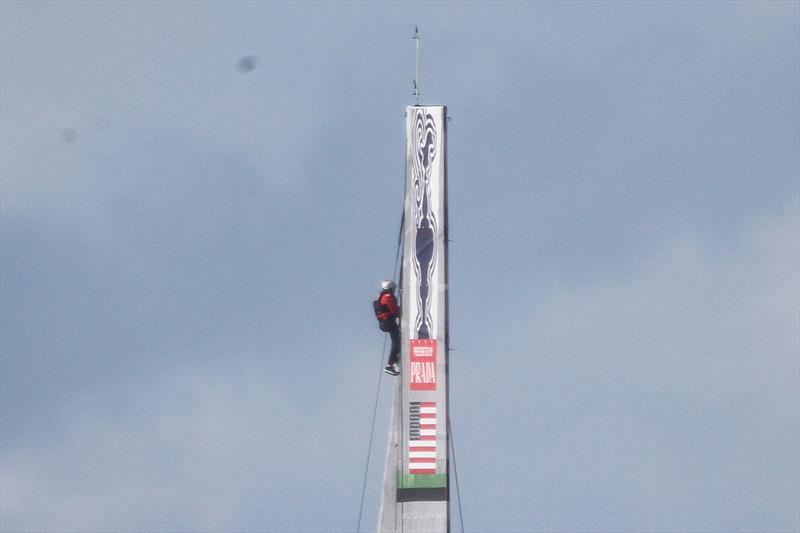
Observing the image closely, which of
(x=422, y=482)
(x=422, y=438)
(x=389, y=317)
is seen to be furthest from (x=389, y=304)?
(x=422, y=482)

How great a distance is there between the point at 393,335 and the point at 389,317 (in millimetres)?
512

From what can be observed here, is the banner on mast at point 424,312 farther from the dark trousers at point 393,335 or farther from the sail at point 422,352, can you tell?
the dark trousers at point 393,335

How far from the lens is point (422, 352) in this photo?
2598 inches

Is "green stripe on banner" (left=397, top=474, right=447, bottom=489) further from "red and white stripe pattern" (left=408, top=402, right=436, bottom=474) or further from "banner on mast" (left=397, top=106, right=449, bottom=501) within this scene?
"red and white stripe pattern" (left=408, top=402, right=436, bottom=474)

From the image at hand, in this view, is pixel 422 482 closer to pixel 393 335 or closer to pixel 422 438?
pixel 422 438

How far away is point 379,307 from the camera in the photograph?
66.7 metres

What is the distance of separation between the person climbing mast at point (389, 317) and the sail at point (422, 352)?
29 cm

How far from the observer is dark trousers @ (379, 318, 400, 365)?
66.5 metres

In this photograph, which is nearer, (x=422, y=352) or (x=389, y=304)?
(x=422, y=352)

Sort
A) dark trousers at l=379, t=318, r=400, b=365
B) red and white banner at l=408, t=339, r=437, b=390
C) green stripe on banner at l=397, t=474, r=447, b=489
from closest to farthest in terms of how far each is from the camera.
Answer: green stripe on banner at l=397, t=474, r=447, b=489, red and white banner at l=408, t=339, r=437, b=390, dark trousers at l=379, t=318, r=400, b=365

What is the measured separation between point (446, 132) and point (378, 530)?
11.3 meters

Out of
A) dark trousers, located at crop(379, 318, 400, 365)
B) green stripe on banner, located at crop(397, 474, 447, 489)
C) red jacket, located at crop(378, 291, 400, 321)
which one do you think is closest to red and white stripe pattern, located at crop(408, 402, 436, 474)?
green stripe on banner, located at crop(397, 474, 447, 489)

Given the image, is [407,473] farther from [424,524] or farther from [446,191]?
[446,191]

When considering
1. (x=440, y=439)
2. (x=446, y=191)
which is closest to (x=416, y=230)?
(x=446, y=191)
